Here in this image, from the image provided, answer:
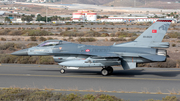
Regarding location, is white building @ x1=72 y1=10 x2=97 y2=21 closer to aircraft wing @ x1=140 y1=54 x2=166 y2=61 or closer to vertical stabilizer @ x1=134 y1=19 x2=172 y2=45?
vertical stabilizer @ x1=134 y1=19 x2=172 y2=45

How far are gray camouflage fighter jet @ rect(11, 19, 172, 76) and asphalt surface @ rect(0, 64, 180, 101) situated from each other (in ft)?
3.07

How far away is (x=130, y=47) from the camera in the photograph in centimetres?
1820

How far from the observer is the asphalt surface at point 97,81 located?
46.6ft

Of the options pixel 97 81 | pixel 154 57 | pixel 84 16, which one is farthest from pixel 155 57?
pixel 84 16

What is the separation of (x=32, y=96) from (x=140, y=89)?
6583mm

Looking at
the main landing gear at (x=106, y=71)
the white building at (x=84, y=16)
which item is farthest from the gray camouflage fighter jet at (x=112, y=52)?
the white building at (x=84, y=16)

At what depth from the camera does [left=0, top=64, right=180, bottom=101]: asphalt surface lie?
14211 millimetres

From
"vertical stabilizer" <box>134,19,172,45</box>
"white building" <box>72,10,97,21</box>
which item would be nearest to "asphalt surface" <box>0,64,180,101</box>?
"vertical stabilizer" <box>134,19,172,45</box>

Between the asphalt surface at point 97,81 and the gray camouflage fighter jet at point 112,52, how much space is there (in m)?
0.93

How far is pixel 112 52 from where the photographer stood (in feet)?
59.2

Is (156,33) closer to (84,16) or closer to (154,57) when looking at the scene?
(154,57)

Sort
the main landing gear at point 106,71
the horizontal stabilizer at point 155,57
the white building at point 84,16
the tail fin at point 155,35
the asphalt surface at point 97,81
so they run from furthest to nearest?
1. the white building at point 84,16
2. the main landing gear at point 106,71
3. the tail fin at point 155,35
4. the horizontal stabilizer at point 155,57
5. the asphalt surface at point 97,81

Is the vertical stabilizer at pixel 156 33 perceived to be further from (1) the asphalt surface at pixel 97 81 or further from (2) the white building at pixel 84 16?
(2) the white building at pixel 84 16

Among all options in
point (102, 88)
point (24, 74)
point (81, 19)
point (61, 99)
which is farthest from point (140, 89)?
point (81, 19)
